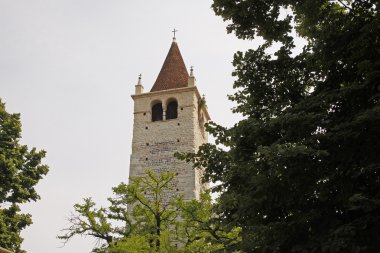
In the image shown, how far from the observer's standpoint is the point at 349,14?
6031 millimetres

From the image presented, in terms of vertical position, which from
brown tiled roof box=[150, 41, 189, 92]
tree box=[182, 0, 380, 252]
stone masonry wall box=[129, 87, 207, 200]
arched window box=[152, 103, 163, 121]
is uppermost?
brown tiled roof box=[150, 41, 189, 92]

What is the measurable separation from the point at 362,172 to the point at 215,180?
2.26m

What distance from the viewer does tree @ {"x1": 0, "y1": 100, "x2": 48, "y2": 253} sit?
14516 millimetres

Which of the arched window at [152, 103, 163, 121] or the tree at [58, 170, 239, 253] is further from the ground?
the arched window at [152, 103, 163, 121]

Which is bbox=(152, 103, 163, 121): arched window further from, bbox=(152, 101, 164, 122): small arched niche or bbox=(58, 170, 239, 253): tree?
bbox=(58, 170, 239, 253): tree

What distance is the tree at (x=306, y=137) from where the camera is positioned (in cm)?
473

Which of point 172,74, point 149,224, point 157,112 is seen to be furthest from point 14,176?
point 172,74

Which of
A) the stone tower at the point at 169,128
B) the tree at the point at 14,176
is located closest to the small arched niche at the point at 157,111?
the stone tower at the point at 169,128

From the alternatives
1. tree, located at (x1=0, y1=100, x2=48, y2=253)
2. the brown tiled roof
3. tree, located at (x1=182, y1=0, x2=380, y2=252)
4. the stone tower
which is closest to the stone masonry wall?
the stone tower

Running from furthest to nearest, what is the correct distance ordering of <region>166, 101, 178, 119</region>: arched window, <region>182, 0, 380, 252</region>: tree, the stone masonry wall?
<region>166, 101, 178, 119</region>: arched window, the stone masonry wall, <region>182, 0, 380, 252</region>: tree

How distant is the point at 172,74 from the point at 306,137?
22052mm

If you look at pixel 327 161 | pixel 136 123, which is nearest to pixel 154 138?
pixel 136 123

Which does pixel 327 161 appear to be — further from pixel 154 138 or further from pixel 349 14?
pixel 154 138

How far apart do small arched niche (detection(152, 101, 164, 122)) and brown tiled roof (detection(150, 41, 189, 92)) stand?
3.94 feet
